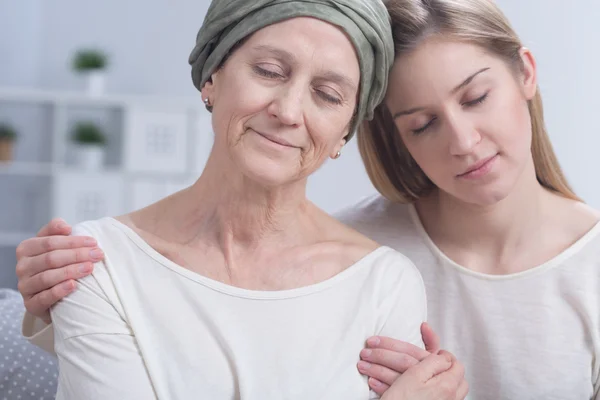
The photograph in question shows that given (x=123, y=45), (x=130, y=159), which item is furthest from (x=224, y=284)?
(x=123, y=45)

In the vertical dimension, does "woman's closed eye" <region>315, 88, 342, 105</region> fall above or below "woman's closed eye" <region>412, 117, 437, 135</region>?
above

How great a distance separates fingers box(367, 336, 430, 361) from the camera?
1.47 meters

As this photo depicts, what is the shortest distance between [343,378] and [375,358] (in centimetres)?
7

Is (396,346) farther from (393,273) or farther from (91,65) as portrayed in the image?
(91,65)

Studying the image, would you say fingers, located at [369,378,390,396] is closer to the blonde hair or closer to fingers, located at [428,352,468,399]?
fingers, located at [428,352,468,399]

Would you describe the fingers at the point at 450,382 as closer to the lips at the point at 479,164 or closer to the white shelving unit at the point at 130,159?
the lips at the point at 479,164

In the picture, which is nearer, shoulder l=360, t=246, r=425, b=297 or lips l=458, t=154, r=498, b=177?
shoulder l=360, t=246, r=425, b=297

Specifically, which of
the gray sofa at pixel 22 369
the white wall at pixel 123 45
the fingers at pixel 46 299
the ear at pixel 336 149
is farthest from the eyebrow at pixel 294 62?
the white wall at pixel 123 45

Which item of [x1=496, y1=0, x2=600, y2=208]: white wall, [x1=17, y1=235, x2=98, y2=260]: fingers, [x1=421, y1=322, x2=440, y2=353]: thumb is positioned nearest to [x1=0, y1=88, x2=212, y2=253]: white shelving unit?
[x1=496, y1=0, x2=600, y2=208]: white wall

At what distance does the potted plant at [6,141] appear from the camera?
5.70 metres

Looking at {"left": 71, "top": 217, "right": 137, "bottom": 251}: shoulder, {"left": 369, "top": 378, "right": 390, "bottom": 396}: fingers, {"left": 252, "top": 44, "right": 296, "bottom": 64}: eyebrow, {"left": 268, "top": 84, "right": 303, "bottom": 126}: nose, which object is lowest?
{"left": 369, "top": 378, "right": 390, "bottom": 396}: fingers

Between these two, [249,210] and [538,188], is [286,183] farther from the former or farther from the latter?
[538,188]

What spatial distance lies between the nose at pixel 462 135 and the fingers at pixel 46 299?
812mm

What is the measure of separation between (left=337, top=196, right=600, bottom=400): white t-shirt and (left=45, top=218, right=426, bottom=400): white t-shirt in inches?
14.6
